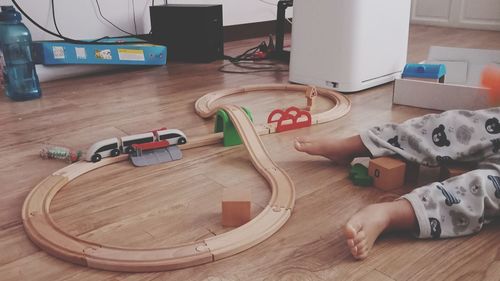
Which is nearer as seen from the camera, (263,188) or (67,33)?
(263,188)

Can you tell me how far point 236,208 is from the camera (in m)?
0.80

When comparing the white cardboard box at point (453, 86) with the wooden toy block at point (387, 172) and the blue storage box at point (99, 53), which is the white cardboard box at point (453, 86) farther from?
the blue storage box at point (99, 53)

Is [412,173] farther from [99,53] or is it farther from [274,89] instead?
[99,53]

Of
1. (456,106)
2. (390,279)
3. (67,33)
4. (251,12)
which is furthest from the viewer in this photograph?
(251,12)

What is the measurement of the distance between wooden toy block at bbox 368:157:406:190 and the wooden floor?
0.02 metres

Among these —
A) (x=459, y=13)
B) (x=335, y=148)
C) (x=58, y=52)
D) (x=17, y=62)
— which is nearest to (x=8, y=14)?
(x=17, y=62)

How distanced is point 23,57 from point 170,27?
751 millimetres

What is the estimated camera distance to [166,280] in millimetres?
678

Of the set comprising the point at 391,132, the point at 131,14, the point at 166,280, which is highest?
the point at 131,14

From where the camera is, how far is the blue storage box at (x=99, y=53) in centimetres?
180

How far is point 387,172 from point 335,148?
0.15 m

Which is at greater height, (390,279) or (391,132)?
(391,132)

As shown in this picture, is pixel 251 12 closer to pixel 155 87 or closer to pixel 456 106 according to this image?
pixel 155 87

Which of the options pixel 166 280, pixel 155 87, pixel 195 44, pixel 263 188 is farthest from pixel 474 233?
pixel 195 44
